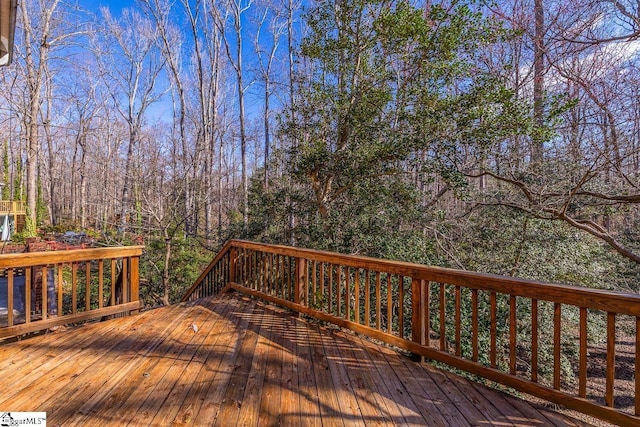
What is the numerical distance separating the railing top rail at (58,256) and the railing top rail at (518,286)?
2412 mm

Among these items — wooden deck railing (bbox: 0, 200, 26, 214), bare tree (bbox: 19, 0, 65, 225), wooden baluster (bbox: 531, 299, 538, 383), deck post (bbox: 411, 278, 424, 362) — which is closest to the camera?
wooden baluster (bbox: 531, 299, 538, 383)

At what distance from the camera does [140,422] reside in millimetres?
1786

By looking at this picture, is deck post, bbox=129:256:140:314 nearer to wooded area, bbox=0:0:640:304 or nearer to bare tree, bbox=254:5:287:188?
wooded area, bbox=0:0:640:304

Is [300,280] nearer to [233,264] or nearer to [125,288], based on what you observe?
[233,264]

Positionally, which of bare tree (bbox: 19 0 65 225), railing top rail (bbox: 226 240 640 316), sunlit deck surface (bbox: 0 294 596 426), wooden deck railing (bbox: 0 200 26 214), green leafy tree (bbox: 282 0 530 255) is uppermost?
bare tree (bbox: 19 0 65 225)

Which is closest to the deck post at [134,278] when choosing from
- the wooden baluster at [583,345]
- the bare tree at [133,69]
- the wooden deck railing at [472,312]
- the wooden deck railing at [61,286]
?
the wooden deck railing at [61,286]

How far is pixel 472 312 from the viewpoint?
2402mm

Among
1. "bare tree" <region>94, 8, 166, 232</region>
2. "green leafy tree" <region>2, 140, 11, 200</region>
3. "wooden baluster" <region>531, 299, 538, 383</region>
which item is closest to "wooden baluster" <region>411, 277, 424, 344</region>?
"wooden baluster" <region>531, 299, 538, 383</region>

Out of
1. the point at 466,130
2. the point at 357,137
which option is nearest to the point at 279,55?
the point at 357,137

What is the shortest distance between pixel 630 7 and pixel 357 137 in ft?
12.7

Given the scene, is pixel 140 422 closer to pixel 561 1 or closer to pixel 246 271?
pixel 246 271

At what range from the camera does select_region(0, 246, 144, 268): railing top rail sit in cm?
286

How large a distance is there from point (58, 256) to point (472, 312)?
12.5 ft

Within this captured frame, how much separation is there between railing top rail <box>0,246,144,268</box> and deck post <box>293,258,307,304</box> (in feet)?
6.24
